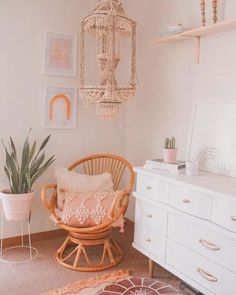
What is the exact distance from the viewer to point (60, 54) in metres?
3.20

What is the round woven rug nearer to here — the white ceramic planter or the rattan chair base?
the rattan chair base

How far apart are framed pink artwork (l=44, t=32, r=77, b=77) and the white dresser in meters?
1.33

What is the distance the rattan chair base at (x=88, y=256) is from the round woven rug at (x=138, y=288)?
28 cm

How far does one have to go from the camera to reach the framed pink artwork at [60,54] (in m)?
3.14

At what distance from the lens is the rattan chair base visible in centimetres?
269

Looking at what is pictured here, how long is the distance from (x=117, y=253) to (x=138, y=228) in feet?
1.47

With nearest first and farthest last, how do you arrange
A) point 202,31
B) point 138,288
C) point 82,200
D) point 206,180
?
point 206,180
point 138,288
point 202,31
point 82,200

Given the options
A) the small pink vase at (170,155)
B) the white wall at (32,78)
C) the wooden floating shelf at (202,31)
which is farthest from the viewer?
the white wall at (32,78)

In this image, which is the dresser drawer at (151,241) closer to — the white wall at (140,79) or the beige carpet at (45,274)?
the beige carpet at (45,274)

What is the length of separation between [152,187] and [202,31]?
1241mm

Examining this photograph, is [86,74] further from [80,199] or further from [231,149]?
[231,149]

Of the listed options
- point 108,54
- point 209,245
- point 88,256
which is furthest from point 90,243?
point 108,54

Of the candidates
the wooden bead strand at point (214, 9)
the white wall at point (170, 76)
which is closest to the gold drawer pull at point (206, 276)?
the white wall at point (170, 76)

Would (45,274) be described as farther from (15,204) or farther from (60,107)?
(60,107)
